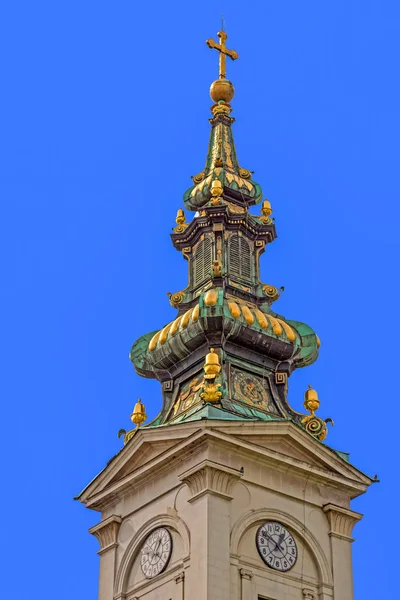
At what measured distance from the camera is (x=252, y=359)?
48750 millimetres

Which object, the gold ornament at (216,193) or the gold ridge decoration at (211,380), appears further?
the gold ornament at (216,193)

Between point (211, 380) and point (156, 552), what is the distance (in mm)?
4603

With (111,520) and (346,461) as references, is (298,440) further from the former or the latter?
(111,520)

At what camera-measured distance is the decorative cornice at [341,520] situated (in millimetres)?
46094

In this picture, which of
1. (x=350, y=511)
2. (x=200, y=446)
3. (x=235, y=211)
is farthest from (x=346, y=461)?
(x=235, y=211)

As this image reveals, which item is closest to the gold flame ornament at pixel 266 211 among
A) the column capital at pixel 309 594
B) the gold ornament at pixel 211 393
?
the gold ornament at pixel 211 393

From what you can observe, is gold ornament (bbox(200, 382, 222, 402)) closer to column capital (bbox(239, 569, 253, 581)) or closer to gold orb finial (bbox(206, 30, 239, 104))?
column capital (bbox(239, 569, 253, 581))

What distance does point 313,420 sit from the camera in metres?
48.0

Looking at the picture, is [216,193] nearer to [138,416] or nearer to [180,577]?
[138,416]

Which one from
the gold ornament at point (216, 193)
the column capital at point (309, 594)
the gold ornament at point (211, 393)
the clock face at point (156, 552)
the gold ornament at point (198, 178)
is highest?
the gold ornament at point (198, 178)

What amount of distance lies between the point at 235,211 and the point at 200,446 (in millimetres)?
A: 9780

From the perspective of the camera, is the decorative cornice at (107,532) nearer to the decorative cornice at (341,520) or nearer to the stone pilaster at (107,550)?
the stone pilaster at (107,550)

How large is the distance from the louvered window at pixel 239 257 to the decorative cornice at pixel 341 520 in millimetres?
7859

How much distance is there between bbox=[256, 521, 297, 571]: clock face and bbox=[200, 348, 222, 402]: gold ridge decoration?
351cm
